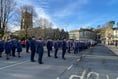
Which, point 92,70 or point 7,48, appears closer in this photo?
point 92,70

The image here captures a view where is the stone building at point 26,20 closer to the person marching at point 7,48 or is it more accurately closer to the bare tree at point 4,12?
the bare tree at point 4,12

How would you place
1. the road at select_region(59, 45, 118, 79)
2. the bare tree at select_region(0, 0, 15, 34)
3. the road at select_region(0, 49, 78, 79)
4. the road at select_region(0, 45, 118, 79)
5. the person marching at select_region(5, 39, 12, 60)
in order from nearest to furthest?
1. the road at select_region(0, 49, 78, 79)
2. the road at select_region(0, 45, 118, 79)
3. the road at select_region(59, 45, 118, 79)
4. the person marching at select_region(5, 39, 12, 60)
5. the bare tree at select_region(0, 0, 15, 34)

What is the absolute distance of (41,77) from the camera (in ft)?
44.4

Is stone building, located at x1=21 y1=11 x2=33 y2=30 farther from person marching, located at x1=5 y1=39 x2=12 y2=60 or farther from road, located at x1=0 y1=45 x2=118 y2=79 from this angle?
road, located at x1=0 y1=45 x2=118 y2=79

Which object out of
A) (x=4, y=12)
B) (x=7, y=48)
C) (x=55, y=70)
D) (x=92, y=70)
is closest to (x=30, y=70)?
(x=55, y=70)

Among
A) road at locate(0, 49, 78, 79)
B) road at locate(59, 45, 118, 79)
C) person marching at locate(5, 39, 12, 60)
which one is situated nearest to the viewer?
road at locate(0, 49, 78, 79)

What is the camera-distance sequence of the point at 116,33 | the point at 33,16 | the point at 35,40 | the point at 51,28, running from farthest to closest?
the point at 116,33
the point at 51,28
the point at 33,16
the point at 35,40

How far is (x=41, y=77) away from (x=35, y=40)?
29.8 feet

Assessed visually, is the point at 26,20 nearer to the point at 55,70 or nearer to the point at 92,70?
the point at 92,70

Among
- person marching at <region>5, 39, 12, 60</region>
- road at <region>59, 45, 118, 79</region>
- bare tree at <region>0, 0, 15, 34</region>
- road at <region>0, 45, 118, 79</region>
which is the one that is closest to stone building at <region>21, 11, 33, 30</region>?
bare tree at <region>0, 0, 15, 34</region>

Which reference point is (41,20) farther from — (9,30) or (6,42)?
(6,42)

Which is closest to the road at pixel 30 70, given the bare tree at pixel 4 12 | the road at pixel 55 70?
the road at pixel 55 70

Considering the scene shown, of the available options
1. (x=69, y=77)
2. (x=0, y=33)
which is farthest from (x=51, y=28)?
(x=69, y=77)

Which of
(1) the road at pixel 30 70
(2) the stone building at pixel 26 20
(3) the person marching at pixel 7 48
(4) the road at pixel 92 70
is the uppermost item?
(2) the stone building at pixel 26 20
